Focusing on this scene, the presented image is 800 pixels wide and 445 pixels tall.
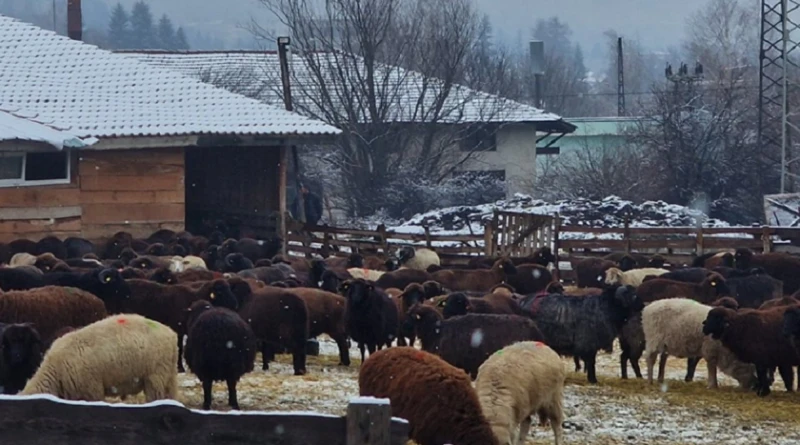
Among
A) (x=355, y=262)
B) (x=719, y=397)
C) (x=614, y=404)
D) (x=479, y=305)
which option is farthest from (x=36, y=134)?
(x=719, y=397)

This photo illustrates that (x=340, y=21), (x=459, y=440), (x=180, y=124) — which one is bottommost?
(x=459, y=440)

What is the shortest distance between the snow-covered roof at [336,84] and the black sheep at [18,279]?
32.6 metres

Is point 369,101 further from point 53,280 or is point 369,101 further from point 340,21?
point 53,280

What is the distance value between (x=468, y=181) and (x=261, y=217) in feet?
72.0

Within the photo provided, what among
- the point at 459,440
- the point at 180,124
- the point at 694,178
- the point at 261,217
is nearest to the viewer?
the point at 459,440

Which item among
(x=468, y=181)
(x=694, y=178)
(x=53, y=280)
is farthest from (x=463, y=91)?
(x=53, y=280)

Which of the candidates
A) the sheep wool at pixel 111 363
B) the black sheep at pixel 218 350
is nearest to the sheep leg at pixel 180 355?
Result: the black sheep at pixel 218 350

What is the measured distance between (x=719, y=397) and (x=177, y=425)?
8914 millimetres

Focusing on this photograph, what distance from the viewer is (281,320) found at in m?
14.6

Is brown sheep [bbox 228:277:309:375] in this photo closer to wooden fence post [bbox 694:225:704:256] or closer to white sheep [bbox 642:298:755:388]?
white sheep [bbox 642:298:755:388]

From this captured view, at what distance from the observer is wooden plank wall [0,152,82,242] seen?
26.7 meters

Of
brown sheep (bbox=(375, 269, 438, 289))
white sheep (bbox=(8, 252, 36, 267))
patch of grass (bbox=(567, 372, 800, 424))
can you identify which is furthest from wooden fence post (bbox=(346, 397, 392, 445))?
white sheep (bbox=(8, 252, 36, 267))

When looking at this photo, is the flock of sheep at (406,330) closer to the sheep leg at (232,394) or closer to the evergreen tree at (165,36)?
the sheep leg at (232,394)

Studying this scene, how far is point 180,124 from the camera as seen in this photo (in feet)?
95.3
